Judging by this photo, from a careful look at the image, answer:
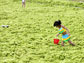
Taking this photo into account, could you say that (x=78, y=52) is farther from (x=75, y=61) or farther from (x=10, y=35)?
(x=10, y=35)

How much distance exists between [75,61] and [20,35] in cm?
281

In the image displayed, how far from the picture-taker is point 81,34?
6527 mm

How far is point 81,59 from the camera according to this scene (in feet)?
14.3

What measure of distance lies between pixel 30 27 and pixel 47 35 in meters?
1.30

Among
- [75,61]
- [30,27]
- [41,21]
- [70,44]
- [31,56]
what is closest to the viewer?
[75,61]

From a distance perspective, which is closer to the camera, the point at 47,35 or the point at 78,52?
the point at 78,52

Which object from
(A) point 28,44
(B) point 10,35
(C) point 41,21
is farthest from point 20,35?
(C) point 41,21

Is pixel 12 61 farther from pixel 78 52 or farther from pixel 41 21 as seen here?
pixel 41 21

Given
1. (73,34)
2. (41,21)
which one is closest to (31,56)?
(73,34)

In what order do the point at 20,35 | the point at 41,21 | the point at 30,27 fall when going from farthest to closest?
1. the point at 41,21
2. the point at 30,27
3. the point at 20,35

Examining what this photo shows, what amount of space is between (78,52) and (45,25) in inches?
127

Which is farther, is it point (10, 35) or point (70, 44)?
point (10, 35)

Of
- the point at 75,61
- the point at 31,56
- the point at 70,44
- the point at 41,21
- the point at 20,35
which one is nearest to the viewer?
the point at 75,61

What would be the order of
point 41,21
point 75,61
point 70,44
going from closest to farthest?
1. point 75,61
2. point 70,44
3. point 41,21
